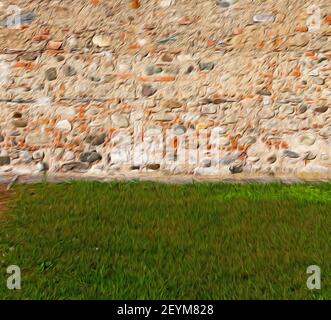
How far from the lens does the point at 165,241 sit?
337 cm

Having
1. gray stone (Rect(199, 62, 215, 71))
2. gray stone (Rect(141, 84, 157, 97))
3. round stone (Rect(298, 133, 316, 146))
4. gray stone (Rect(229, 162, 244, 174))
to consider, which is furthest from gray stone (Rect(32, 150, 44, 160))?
round stone (Rect(298, 133, 316, 146))

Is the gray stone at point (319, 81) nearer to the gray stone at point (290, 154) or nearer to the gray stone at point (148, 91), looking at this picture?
the gray stone at point (290, 154)

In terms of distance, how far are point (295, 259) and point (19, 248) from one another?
1.95 meters

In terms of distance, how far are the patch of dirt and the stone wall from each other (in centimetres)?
65

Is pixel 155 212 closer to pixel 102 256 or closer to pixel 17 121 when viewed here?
pixel 102 256

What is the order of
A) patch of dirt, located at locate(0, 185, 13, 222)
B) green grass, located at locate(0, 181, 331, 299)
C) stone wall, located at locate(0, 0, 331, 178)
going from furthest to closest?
stone wall, located at locate(0, 0, 331, 178), patch of dirt, located at locate(0, 185, 13, 222), green grass, located at locate(0, 181, 331, 299)

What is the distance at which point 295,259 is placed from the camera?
310 centimetres

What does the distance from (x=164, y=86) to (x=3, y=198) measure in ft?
7.34

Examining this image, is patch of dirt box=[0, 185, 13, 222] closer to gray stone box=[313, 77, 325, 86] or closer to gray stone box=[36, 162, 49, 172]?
gray stone box=[36, 162, 49, 172]

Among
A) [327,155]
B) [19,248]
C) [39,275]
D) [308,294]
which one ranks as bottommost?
[308,294]

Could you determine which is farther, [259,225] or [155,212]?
[155,212]

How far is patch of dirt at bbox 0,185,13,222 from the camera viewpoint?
399 cm

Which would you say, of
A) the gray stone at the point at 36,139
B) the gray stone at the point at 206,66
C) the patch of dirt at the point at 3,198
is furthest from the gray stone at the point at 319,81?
the patch of dirt at the point at 3,198

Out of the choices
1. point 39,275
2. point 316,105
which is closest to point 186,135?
point 316,105
